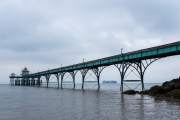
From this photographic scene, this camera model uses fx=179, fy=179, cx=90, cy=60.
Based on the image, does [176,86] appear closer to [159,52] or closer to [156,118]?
[159,52]

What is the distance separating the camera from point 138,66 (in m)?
44.4

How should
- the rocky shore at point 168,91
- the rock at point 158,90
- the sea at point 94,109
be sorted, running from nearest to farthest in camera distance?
the sea at point 94,109
the rocky shore at point 168,91
the rock at point 158,90

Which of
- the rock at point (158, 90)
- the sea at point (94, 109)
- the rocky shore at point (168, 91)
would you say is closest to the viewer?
the sea at point (94, 109)

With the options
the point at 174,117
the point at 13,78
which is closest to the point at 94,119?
the point at 174,117

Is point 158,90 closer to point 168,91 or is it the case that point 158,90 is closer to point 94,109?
point 168,91

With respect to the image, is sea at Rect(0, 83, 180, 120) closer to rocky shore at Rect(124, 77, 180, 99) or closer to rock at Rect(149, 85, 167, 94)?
rocky shore at Rect(124, 77, 180, 99)

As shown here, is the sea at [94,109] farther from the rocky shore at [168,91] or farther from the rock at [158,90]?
the rock at [158,90]

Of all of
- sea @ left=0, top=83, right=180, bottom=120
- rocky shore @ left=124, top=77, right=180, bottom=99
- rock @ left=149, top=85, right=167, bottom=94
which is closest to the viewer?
sea @ left=0, top=83, right=180, bottom=120

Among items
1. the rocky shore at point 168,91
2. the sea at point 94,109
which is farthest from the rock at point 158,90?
the sea at point 94,109

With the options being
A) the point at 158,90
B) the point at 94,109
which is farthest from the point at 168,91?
the point at 94,109

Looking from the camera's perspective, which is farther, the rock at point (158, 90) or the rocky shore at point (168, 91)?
the rock at point (158, 90)

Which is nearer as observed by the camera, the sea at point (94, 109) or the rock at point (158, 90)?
the sea at point (94, 109)

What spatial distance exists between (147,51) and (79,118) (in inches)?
1126

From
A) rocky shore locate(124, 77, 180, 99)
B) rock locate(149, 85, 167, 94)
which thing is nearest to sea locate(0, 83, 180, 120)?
rocky shore locate(124, 77, 180, 99)
